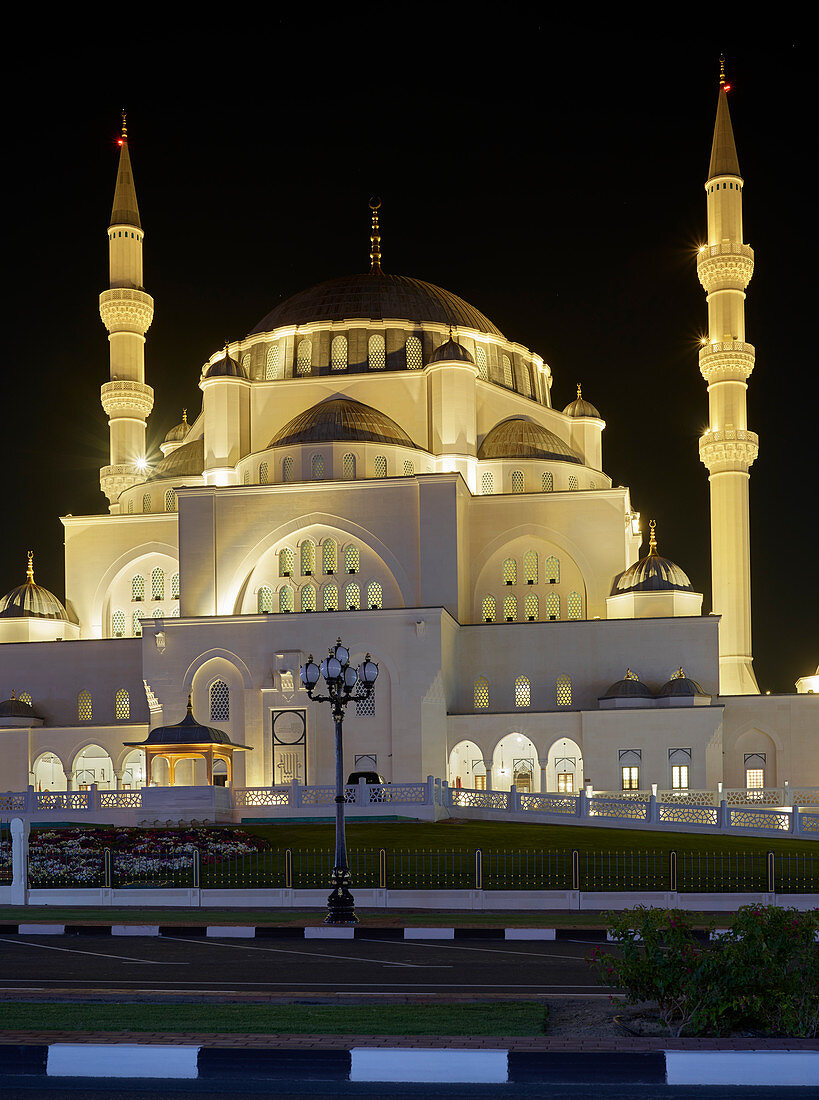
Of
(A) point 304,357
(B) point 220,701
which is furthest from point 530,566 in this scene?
(A) point 304,357

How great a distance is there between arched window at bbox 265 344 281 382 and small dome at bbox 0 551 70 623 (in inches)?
465

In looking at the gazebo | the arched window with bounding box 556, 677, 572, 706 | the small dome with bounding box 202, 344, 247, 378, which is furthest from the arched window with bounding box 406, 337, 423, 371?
the gazebo

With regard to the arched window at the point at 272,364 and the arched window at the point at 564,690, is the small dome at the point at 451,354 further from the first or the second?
the arched window at the point at 564,690

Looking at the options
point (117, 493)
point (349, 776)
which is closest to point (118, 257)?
point (117, 493)

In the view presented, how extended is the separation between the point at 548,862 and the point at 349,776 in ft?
59.6

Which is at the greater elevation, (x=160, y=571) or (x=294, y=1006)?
(x=160, y=571)

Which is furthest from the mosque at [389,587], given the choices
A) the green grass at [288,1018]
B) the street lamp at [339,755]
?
the green grass at [288,1018]

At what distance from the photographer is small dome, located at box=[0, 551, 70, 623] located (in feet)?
172

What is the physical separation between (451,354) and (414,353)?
3.07 metres

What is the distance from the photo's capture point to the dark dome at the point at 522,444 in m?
53.7

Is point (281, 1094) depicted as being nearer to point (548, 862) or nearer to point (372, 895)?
point (372, 895)

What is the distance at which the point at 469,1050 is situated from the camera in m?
9.45

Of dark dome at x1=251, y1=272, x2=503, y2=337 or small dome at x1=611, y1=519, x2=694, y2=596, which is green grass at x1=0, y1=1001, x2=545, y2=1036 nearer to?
small dome at x1=611, y1=519, x2=694, y2=596

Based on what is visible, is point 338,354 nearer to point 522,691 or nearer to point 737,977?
point 522,691
